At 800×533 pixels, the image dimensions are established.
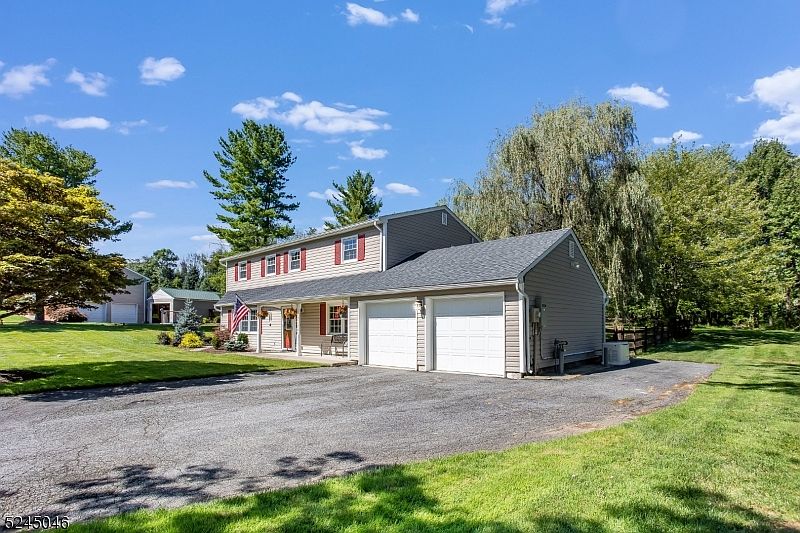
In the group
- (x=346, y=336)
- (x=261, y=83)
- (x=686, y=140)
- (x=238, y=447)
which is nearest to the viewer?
(x=238, y=447)

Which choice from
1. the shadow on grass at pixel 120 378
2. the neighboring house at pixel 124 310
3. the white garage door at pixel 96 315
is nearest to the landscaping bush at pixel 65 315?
the neighboring house at pixel 124 310

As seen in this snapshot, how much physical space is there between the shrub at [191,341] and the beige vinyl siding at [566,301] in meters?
17.6

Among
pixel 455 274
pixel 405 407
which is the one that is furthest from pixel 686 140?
pixel 405 407

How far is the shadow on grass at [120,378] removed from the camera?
31.7 ft

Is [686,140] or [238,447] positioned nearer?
[238,447]

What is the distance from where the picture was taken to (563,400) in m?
8.95

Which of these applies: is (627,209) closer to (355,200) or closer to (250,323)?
(250,323)

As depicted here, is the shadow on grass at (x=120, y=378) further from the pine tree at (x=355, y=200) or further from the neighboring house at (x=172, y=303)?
the neighboring house at (x=172, y=303)

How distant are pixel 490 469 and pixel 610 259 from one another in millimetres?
18350

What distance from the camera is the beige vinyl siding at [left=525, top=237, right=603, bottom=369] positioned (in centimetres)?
1356

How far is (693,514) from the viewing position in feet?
11.6

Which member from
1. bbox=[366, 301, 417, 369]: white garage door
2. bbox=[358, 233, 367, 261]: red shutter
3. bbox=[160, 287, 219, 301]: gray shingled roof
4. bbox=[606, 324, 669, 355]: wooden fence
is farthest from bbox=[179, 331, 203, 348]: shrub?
bbox=[160, 287, 219, 301]: gray shingled roof

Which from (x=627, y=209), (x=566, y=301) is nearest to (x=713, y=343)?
(x=627, y=209)

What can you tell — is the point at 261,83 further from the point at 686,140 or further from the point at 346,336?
the point at 686,140
